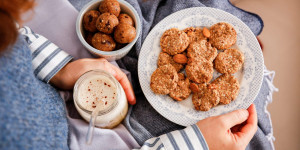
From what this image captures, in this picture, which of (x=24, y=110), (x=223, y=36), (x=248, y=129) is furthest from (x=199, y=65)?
(x=24, y=110)

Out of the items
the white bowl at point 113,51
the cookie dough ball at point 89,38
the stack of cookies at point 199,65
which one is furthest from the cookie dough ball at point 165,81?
the cookie dough ball at point 89,38

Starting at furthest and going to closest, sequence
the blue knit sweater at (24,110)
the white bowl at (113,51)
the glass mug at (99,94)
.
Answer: the white bowl at (113,51)
the glass mug at (99,94)
the blue knit sweater at (24,110)

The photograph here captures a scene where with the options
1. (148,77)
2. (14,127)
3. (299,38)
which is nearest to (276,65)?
(299,38)

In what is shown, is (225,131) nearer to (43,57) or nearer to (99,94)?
(99,94)

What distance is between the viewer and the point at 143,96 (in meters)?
0.82

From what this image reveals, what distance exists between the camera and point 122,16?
74 cm

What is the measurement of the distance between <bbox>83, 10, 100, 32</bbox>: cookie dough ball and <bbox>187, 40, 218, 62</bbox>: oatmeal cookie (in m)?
0.30

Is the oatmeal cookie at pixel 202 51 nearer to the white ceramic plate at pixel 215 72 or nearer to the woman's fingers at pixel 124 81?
the white ceramic plate at pixel 215 72

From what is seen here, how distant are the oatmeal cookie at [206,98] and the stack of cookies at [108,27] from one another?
262mm

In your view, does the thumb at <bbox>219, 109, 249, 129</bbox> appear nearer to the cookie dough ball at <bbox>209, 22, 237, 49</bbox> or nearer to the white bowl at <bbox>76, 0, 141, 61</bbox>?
the cookie dough ball at <bbox>209, 22, 237, 49</bbox>

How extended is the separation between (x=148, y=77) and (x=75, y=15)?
1.02 ft

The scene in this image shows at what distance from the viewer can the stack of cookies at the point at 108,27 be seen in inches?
27.1

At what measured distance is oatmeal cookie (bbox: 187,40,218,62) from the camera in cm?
76

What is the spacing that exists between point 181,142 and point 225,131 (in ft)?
0.42
